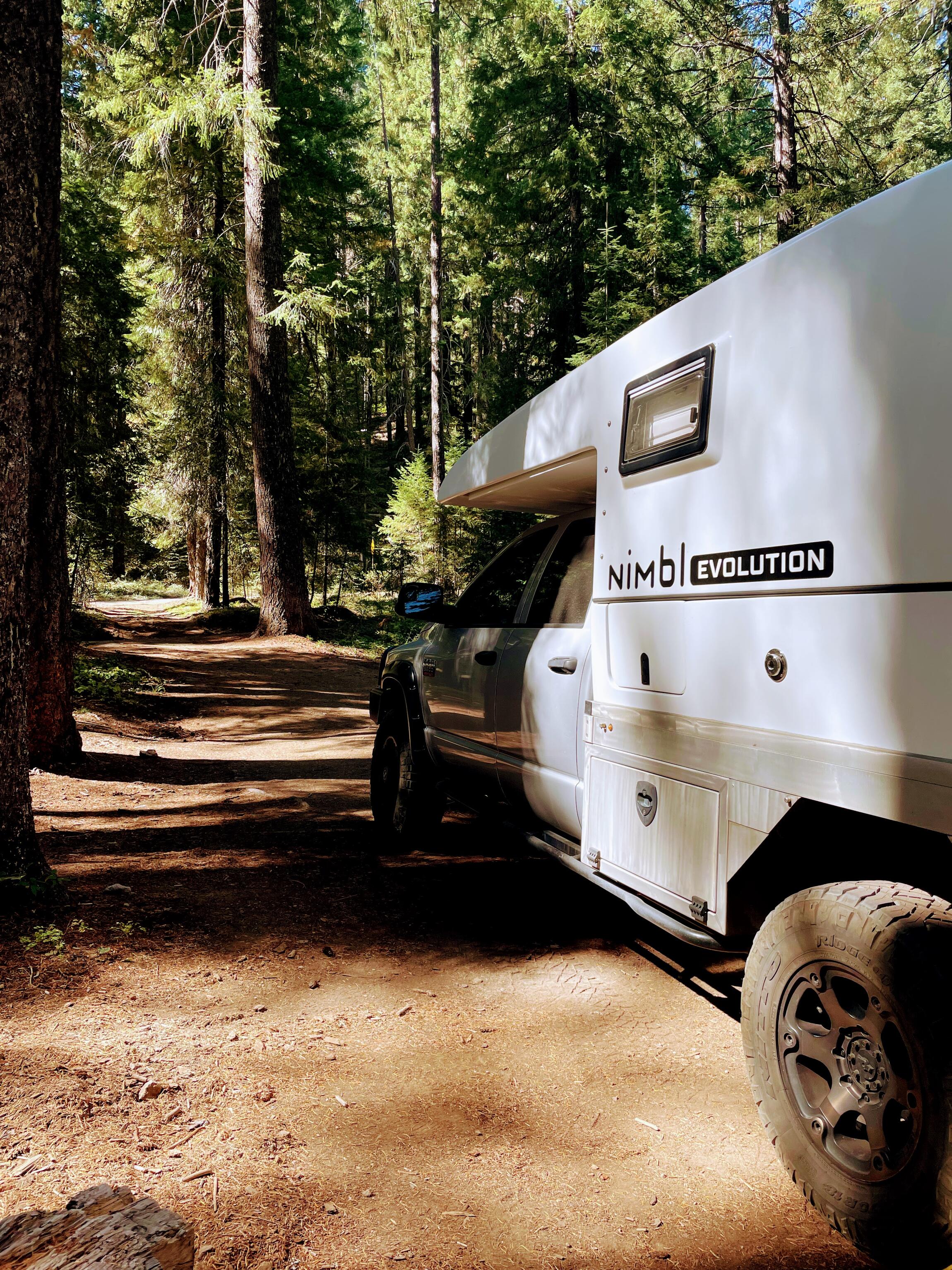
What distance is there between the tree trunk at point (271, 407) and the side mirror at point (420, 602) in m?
11.1

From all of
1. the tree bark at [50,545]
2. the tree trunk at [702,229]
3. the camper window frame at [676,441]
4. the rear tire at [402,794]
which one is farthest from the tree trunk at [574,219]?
the camper window frame at [676,441]

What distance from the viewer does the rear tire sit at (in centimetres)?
593

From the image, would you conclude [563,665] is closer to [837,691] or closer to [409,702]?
[837,691]

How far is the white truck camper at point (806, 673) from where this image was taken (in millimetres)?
2152

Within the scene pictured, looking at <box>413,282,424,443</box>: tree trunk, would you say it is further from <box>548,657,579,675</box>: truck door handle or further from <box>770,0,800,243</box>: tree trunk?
<box>548,657,579,675</box>: truck door handle

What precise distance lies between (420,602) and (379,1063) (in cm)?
285

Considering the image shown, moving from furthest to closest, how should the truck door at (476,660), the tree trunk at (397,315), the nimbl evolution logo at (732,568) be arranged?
the tree trunk at (397,315) < the truck door at (476,660) < the nimbl evolution logo at (732,568)

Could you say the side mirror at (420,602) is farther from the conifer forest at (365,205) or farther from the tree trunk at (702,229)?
the tree trunk at (702,229)

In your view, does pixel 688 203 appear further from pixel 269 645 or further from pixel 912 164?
pixel 269 645

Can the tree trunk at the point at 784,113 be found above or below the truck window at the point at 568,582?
above

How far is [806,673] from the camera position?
2.49 meters

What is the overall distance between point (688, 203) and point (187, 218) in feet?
38.5

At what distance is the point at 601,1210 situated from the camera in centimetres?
261

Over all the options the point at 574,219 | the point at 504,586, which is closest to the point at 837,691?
the point at 504,586
